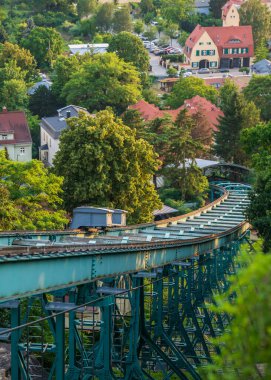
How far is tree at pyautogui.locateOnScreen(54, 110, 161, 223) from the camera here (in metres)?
49.1

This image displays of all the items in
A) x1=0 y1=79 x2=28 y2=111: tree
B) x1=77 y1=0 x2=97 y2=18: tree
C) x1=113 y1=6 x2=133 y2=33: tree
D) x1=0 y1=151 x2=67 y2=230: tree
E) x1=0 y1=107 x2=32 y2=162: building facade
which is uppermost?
x1=77 y1=0 x2=97 y2=18: tree

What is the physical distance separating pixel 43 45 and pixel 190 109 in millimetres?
25555

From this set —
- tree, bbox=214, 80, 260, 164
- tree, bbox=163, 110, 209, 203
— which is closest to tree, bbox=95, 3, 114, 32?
tree, bbox=214, 80, 260, 164

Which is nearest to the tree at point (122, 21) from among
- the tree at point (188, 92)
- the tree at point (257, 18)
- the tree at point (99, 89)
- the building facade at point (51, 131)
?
the tree at point (257, 18)

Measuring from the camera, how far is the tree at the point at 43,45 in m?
107

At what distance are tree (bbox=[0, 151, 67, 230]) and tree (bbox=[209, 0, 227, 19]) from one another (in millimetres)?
96288

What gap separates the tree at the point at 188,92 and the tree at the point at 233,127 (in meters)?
23.2

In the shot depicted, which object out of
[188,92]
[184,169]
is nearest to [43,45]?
[188,92]

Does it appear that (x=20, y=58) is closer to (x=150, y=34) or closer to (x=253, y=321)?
(x=150, y=34)

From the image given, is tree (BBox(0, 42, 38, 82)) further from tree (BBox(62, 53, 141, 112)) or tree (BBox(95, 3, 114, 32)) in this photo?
tree (BBox(95, 3, 114, 32))

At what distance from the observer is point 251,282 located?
7922 millimetres

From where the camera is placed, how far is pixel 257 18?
420 feet

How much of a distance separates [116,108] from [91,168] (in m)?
38.5

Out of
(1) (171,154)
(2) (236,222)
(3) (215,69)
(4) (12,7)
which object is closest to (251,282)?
(2) (236,222)
